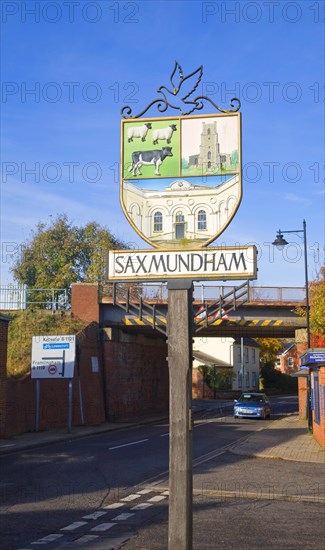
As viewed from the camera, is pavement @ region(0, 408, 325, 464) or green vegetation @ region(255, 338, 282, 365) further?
green vegetation @ region(255, 338, 282, 365)

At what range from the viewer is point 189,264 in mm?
5949

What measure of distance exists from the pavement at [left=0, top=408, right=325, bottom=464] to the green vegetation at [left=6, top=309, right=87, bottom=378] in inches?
166

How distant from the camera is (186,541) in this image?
5.22m

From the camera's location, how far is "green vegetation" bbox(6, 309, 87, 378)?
105 ft

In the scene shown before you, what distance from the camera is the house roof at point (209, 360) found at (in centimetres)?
6838

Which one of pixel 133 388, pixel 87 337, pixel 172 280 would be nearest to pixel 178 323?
pixel 172 280

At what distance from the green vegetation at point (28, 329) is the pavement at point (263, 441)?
422cm

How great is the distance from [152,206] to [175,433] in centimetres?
206

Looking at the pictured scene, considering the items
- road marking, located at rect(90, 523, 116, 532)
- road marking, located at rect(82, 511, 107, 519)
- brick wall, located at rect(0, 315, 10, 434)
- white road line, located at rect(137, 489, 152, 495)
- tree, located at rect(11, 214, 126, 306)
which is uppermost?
tree, located at rect(11, 214, 126, 306)

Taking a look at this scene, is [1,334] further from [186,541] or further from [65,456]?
[186,541]

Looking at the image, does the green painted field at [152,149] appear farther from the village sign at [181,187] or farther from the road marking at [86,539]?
the road marking at [86,539]

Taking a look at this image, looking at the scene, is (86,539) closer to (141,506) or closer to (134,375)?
(141,506)

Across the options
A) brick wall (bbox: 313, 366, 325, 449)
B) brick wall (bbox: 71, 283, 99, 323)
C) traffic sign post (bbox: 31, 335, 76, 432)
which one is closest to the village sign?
brick wall (bbox: 313, 366, 325, 449)

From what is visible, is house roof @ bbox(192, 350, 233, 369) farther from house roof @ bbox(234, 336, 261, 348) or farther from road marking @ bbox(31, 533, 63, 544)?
road marking @ bbox(31, 533, 63, 544)
